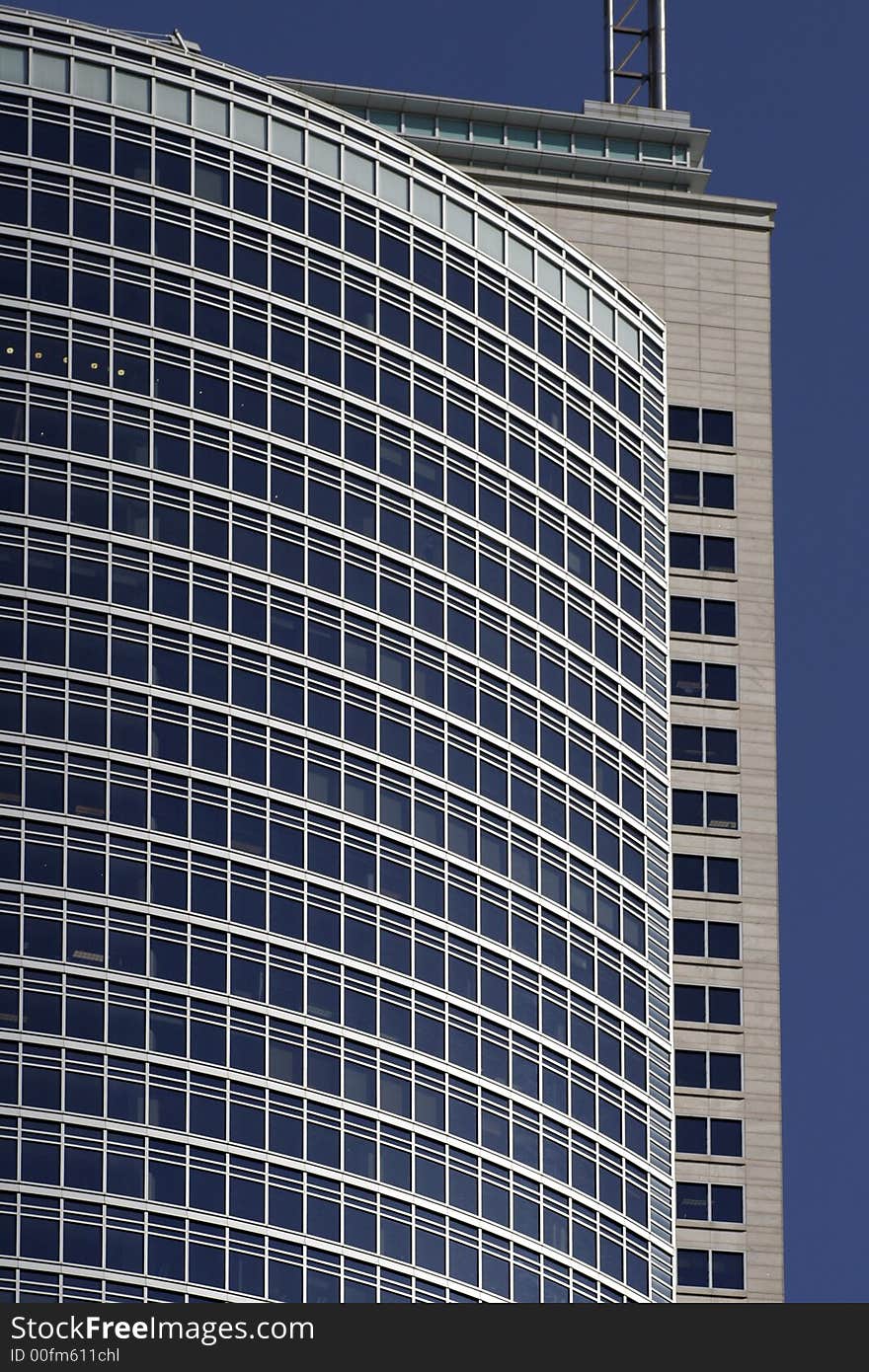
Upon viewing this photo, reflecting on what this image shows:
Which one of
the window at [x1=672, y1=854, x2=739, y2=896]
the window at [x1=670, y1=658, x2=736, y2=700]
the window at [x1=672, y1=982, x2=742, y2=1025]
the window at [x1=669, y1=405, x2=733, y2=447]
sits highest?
the window at [x1=669, y1=405, x2=733, y2=447]

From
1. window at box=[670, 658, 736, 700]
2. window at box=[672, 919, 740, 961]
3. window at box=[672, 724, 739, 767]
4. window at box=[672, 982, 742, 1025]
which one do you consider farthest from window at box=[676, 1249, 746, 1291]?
window at box=[670, 658, 736, 700]

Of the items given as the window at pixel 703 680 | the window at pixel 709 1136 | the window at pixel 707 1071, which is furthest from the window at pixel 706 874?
the window at pixel 709 1136

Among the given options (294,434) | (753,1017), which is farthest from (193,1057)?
(753,1017)

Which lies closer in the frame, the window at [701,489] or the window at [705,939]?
the window at [705,939]

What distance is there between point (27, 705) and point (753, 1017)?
118 ft

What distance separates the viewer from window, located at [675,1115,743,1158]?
438 feet

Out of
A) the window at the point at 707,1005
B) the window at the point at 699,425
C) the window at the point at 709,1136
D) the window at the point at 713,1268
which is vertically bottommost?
the window at the point at 713,1268

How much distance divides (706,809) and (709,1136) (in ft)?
41.3

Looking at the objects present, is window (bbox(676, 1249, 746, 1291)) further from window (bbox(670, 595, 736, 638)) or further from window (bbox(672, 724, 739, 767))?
window (bbox(670, 595, 736, 638))

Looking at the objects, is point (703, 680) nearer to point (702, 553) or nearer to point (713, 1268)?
point (702, 553)

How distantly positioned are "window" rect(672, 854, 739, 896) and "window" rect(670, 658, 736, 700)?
21.3 ft

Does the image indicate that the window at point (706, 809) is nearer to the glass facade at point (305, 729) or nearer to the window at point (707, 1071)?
the glass facade at point (305, 729)

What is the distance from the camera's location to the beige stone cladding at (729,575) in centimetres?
13400

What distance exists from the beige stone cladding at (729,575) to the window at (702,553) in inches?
12.4
